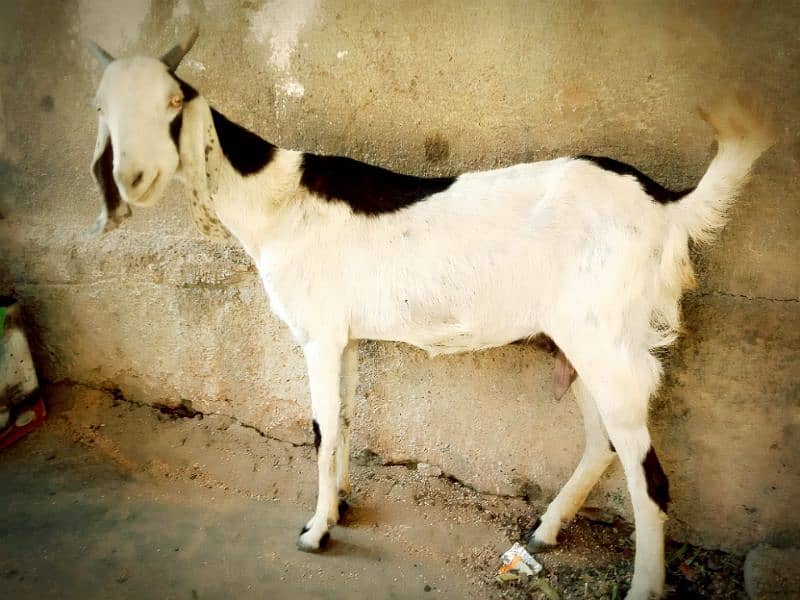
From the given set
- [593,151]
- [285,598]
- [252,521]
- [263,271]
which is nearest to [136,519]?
[252,521]

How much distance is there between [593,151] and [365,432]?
1.61m

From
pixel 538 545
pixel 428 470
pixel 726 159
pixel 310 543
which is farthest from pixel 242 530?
pixel 726 159

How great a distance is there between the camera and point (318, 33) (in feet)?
8.25

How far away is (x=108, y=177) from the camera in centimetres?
202

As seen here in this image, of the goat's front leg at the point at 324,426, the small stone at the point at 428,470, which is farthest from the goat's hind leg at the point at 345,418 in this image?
the small stone at the point at 428,470

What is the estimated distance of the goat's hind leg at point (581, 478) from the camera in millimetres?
2361

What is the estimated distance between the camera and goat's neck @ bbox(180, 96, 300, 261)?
199 centimetres

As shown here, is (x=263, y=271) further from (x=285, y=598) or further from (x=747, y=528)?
(x=747, y=528)

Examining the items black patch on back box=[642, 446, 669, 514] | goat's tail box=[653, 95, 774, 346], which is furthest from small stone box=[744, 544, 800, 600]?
goat's tail box=[653, 95, 774, 346]

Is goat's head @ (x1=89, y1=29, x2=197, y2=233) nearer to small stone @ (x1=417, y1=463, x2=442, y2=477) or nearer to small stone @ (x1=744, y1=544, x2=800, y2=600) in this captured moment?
small stone @ (x1=417, y1=463, x2=442, y2=477)

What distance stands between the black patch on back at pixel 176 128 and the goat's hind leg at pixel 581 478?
172 cm

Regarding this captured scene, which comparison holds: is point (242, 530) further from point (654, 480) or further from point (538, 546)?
point (654, 480)

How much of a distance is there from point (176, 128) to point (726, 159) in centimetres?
177

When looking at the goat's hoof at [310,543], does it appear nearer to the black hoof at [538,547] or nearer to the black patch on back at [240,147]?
the black hoof at [538,547]
